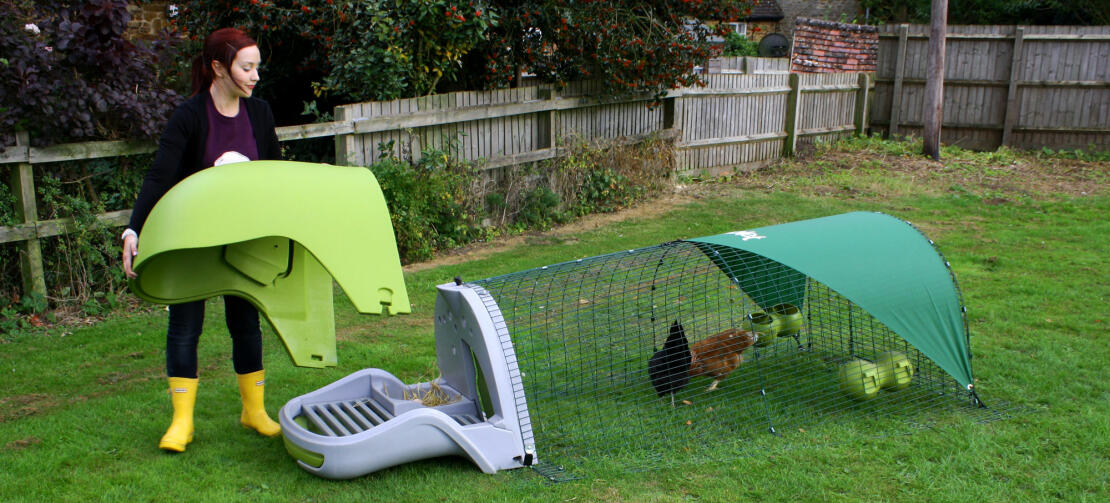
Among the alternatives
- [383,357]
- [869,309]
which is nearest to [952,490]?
[869,309]

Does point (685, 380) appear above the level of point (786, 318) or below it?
below

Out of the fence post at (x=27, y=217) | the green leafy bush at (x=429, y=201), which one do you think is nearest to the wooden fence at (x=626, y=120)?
the green leafy bush at (x=429, y=201)

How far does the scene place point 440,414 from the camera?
369cm

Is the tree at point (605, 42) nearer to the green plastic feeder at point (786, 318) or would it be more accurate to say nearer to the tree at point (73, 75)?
the tree at point (73, 75)

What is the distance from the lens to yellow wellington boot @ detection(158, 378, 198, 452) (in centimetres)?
386

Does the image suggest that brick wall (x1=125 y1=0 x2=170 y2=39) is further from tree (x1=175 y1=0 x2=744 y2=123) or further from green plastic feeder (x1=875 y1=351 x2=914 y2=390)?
green plastic feeder (x1=875 y1=351 x2=914 y2=390)

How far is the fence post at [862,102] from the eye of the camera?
14.9m

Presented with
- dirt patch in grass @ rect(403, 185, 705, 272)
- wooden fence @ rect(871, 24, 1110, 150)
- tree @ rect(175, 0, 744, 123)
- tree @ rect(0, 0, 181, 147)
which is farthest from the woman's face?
wooden fence @ rect(871, 24, 1110, 150)

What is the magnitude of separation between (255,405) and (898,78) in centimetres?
Answer: 1354

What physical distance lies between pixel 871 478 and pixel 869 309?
81cm

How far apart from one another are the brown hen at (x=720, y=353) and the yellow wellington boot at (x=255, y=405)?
216cm

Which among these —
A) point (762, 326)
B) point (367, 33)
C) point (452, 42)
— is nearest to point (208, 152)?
point (762, 326)

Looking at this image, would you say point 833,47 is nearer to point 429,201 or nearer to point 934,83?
point 934,83

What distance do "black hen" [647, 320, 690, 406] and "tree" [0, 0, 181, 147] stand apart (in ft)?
12.7
